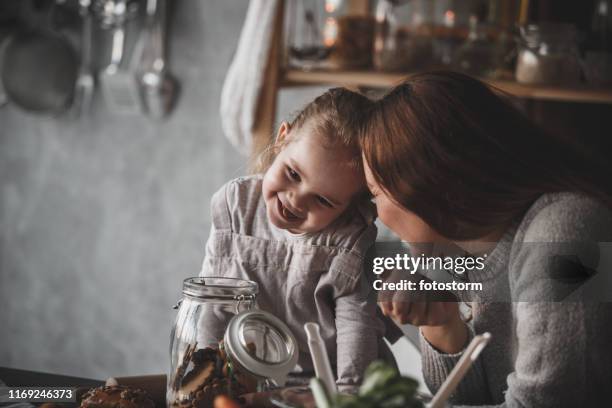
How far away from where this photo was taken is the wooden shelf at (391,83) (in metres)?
1.33

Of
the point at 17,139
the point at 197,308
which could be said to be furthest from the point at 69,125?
the point at 197,308

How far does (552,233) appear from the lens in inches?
30.2

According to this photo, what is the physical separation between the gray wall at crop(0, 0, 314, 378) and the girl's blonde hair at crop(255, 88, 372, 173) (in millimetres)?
885

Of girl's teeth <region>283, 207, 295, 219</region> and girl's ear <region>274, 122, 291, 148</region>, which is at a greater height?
girl's ear <region>274, 122, 291, 148</region>

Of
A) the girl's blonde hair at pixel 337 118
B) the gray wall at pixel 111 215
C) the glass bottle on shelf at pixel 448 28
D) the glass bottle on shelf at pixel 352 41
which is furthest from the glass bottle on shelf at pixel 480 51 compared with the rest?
the girl's blonde hair at pixel 337 118

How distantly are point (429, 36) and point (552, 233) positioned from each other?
2.52ft

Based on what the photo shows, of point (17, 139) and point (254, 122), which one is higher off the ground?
point (254, 122)

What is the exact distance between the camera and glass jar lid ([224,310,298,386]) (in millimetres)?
682

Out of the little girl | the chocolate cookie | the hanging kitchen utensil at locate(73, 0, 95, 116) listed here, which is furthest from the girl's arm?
the hanging kitchen utensil at locate(73, 0, 95, 116)

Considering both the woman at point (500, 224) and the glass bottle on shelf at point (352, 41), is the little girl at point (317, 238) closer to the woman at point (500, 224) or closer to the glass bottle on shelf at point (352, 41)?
the woman at point (500, 224)

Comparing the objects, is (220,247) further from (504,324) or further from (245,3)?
(245,3)

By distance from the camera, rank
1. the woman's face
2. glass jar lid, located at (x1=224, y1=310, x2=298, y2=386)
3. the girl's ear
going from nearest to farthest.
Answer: glass jar lid, located at (x1=224, y1=310, x2=298, y2=386)
the woman's face
the girl's ear

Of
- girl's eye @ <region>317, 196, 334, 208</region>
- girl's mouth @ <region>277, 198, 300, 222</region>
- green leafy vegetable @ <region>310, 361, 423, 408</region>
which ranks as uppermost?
girl's eye @ <region>317, 196, 334, 208</region>

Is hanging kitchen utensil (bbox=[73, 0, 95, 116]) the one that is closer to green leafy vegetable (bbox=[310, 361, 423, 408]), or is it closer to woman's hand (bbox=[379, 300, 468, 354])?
woman's hand (bbox=[379, 300, 468, 354])
